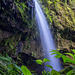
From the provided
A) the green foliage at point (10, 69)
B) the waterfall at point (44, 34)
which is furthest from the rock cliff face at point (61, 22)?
the green foliage at point (10, 69)

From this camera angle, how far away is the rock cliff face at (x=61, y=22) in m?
6.23

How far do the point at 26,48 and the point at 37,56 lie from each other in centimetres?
89

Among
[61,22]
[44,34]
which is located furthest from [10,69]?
[61,22]

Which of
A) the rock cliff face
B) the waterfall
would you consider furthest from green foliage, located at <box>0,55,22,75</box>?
the rock cliff face

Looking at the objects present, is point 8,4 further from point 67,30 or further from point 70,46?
point 70,46

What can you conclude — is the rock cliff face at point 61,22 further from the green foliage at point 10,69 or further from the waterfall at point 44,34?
the green foliage at point 10,69

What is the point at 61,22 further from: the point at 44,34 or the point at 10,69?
the point at 10,69

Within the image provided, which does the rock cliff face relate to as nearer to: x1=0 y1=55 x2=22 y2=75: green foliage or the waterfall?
the waterfall

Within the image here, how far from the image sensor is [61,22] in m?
6.70

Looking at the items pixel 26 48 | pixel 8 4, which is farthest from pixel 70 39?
pixel 8 4

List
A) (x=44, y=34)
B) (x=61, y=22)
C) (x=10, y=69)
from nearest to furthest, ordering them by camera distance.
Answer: (x=10, y=69), (x=44, y=34), (x=61, y=22)

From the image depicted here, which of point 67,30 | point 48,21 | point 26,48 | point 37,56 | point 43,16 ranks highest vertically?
point 43,16

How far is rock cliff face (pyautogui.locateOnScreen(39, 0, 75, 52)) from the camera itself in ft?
20.4

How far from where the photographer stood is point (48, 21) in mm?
5793
